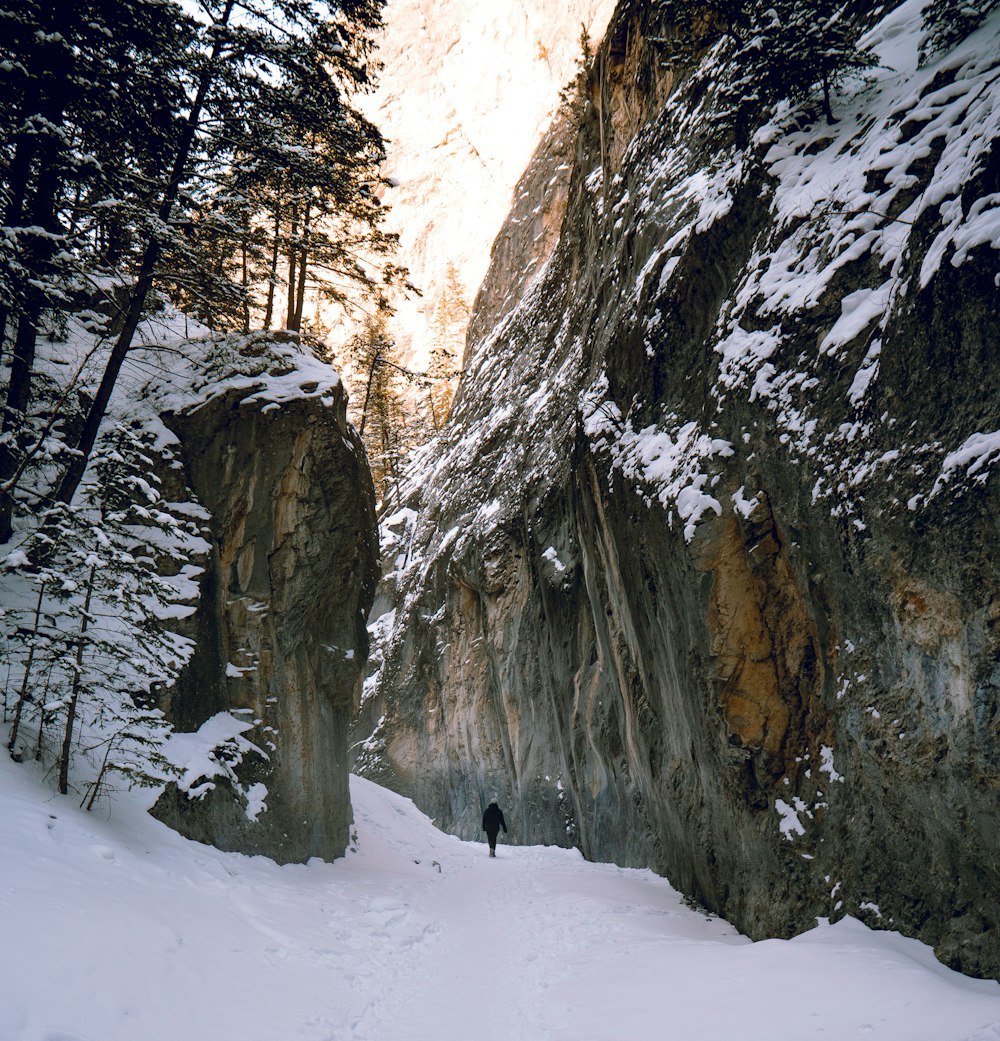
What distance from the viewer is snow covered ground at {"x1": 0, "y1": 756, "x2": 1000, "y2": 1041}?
420cm

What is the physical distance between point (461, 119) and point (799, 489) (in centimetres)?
Result: 7034

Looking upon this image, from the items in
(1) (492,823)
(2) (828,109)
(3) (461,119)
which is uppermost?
(3) (461,119)

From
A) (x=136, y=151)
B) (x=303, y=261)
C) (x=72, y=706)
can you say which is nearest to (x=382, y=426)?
(x=303, y=261)

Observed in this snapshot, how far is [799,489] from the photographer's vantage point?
7254 mm

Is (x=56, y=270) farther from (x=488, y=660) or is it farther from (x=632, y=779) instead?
(x=488, y=660)

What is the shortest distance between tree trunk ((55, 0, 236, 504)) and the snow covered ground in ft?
11.7

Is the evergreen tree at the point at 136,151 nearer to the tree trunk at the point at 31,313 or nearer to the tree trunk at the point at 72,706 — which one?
the tree trunk at the point at 31,313

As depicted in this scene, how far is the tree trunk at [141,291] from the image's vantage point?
8641mm

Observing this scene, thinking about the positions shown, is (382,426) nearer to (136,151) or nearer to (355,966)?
(136,151)

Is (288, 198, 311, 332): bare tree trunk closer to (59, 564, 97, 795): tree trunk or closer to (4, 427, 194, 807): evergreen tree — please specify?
(4, 427, 194, 807): evergreen tree

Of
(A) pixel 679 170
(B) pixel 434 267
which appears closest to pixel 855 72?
(A) pixel 679 170

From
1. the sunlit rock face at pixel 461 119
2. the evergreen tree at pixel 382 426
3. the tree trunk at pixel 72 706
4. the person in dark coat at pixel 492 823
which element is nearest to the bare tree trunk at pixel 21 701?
the tree trunk at pixel 72 706

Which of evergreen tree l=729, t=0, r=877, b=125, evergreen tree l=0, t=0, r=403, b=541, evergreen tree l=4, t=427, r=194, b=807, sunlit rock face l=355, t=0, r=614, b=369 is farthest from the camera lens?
sunlit rock face l=355, t=0, r=614, b=369

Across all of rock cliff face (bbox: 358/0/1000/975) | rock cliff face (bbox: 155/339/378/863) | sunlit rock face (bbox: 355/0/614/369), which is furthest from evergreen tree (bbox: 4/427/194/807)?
sunlit rock face (bbox: 355/0/614/369)
